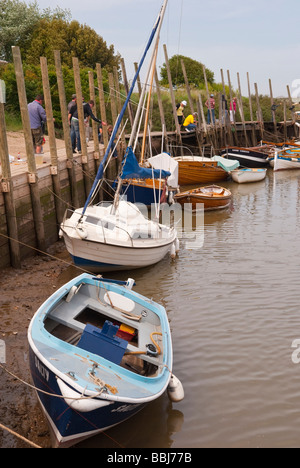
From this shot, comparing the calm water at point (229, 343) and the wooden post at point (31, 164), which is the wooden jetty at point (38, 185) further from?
the calm water at point (229, 343)

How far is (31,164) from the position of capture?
12.2 metres

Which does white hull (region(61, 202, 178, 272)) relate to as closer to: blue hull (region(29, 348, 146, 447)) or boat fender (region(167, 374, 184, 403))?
boat fender (region(167, 374, 184, 403))

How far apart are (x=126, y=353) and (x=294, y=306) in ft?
14.2

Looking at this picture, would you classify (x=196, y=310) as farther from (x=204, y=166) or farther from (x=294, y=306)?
(x=204, y=166)

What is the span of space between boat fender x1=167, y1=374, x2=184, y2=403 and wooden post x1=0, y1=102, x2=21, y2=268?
5.42 meters

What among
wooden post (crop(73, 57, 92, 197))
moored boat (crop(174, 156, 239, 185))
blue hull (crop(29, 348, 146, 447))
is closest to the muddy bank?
blue hull (crop(29, 348, 146, 447))

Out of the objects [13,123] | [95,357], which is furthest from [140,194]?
[95,357]

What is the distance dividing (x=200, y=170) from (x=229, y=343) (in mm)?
17234

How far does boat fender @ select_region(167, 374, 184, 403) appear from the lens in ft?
22.9

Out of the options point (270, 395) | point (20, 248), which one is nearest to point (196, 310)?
point (270, 395)

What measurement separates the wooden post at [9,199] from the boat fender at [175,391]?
5.42 metres

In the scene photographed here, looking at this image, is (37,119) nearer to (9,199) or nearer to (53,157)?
(53,157)

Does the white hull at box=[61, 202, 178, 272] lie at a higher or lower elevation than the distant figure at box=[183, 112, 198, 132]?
lower

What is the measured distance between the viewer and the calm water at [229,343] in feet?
21.6
